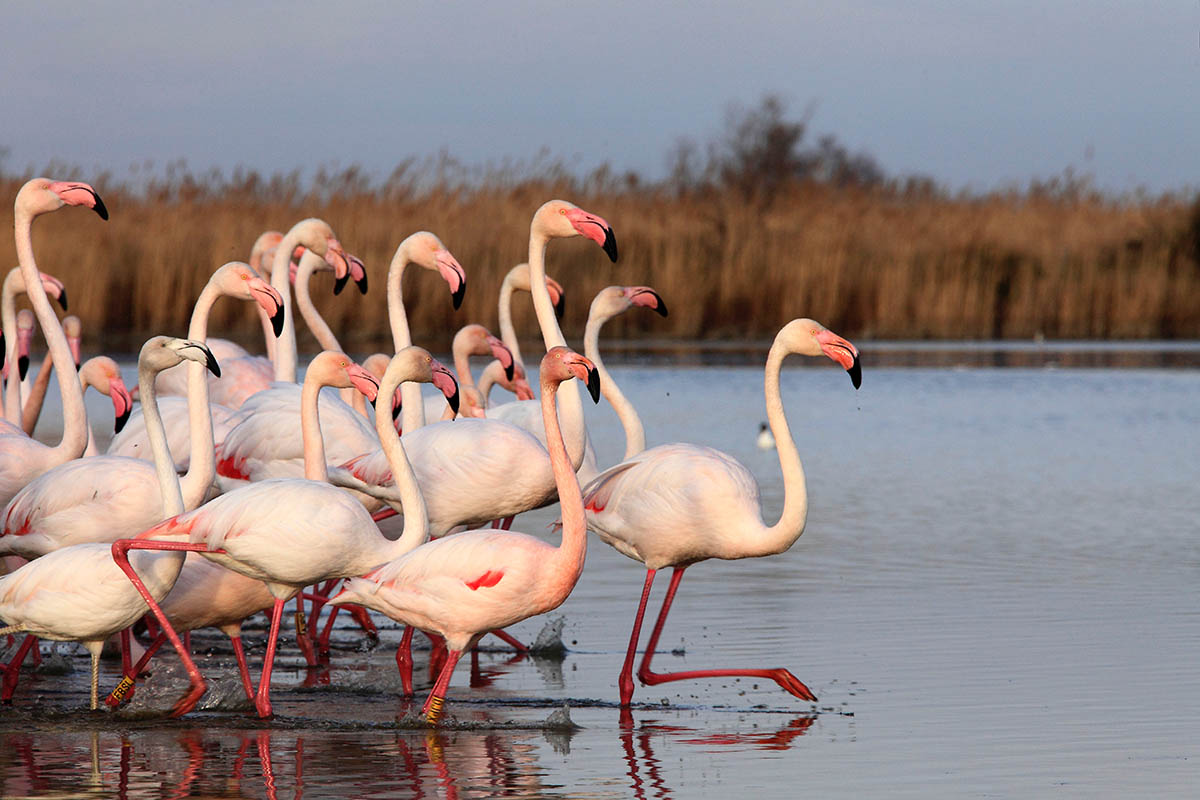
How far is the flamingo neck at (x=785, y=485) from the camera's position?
6.32 m

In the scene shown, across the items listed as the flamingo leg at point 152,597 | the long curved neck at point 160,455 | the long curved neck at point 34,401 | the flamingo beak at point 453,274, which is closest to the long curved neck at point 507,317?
the flamingo beak at point 453,274

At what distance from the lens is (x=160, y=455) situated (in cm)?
616

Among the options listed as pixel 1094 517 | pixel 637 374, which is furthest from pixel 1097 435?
pixel 637 374

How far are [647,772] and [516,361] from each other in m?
4.60

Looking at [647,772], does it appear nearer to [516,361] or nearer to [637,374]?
[516,361]

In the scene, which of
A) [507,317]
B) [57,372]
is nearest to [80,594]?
[57,372]

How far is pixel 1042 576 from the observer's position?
7957mm

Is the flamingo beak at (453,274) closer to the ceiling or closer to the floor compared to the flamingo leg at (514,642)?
closer to the ceiling

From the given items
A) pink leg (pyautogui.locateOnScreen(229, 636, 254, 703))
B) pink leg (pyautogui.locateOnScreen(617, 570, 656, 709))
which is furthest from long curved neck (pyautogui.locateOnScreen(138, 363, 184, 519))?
pink leg (pyautogui.locateOnScreen(617, 570, 656, 709))

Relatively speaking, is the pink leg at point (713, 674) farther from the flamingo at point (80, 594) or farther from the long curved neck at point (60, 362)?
the long curved neck at point (60, 362)

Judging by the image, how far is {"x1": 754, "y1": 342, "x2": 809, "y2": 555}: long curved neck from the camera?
6.32m

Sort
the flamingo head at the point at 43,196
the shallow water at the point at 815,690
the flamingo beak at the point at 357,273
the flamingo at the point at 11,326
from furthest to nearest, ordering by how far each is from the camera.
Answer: the flamingo beak at the point at 357,273
the flamingo at the point at 11,326
the flamingo head at the point at 43,196
the shallow water at the point at 815,690

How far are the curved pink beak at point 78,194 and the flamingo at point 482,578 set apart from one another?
7.53 ft

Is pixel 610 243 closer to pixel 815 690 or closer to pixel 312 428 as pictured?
pixel 312 428
